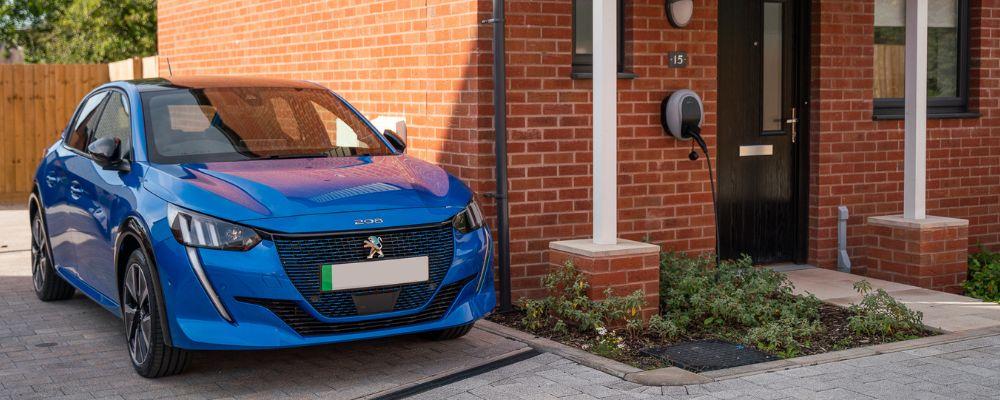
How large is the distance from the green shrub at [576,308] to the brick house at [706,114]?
0.50 feet

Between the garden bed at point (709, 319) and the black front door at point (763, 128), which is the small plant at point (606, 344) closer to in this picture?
the garden bed at point (709, 319)

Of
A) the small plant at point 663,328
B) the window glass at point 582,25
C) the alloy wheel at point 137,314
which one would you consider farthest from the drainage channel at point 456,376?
the window glass at point 582,25

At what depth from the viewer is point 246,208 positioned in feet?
18.3

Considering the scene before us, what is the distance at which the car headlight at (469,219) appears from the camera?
6.05 m

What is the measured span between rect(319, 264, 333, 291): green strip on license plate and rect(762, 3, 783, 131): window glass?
15.4ft

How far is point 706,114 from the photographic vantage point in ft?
27.9

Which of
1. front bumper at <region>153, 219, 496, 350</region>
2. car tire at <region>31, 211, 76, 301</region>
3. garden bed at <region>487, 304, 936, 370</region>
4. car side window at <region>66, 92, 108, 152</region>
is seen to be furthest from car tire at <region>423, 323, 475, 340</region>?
car tire at <region>31, 211, 76, 301</region>

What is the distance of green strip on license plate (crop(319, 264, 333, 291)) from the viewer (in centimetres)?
555

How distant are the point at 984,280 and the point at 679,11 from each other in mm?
3165

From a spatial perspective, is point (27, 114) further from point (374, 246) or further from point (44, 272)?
point (374, 246)

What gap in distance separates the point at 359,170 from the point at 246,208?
86cm

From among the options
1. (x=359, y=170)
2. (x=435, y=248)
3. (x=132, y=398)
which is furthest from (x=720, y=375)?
(x=132, y=398)

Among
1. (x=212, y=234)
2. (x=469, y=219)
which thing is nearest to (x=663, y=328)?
(x=469, y=219)

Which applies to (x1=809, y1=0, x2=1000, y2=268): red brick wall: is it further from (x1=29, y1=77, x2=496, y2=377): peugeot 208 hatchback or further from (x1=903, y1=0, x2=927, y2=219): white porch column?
(x1=29, y1=77, x2=496, y2=377): peugeot 208 hatchback
